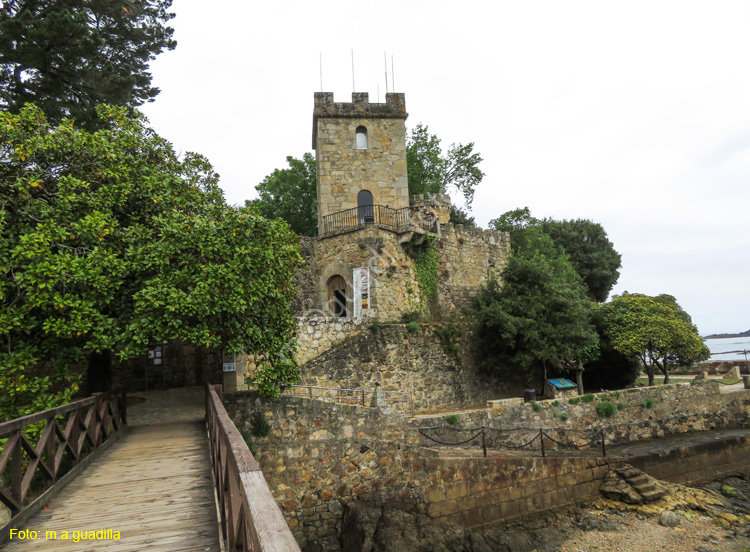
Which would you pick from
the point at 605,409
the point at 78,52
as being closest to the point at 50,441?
the point at 78,52

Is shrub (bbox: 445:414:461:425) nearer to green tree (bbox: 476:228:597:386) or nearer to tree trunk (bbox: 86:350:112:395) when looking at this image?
green tree (bbox: 476:228:597:386)

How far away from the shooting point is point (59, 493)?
488 centimetres

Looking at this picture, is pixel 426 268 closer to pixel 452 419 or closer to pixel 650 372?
pixel 452 419

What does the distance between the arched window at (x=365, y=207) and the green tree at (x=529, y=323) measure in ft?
18.8

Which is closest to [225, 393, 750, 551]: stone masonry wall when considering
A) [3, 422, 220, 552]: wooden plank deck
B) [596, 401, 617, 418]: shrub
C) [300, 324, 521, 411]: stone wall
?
[300, 324, 521, 411]: stone wall

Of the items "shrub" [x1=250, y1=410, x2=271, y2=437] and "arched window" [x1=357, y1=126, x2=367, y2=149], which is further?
"arched window" [x1=357, y1=126, x2=367, y2=149]

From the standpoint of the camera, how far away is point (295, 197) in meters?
25.5

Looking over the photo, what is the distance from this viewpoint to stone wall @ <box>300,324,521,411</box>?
13805mm

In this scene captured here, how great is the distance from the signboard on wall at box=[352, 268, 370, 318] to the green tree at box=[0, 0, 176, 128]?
839cm

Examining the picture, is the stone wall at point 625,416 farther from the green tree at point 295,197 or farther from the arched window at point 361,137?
the green tree at point 295,197

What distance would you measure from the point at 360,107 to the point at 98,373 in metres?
15.5

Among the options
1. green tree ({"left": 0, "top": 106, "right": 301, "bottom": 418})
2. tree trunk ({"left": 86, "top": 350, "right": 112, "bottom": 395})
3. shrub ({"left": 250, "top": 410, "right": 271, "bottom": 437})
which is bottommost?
shrub ({"left": 250, "top": 410, "right": 271, "bottom": 437})

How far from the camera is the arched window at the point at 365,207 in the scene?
19.0 m

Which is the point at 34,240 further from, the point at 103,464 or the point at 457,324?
the point at 457,324
